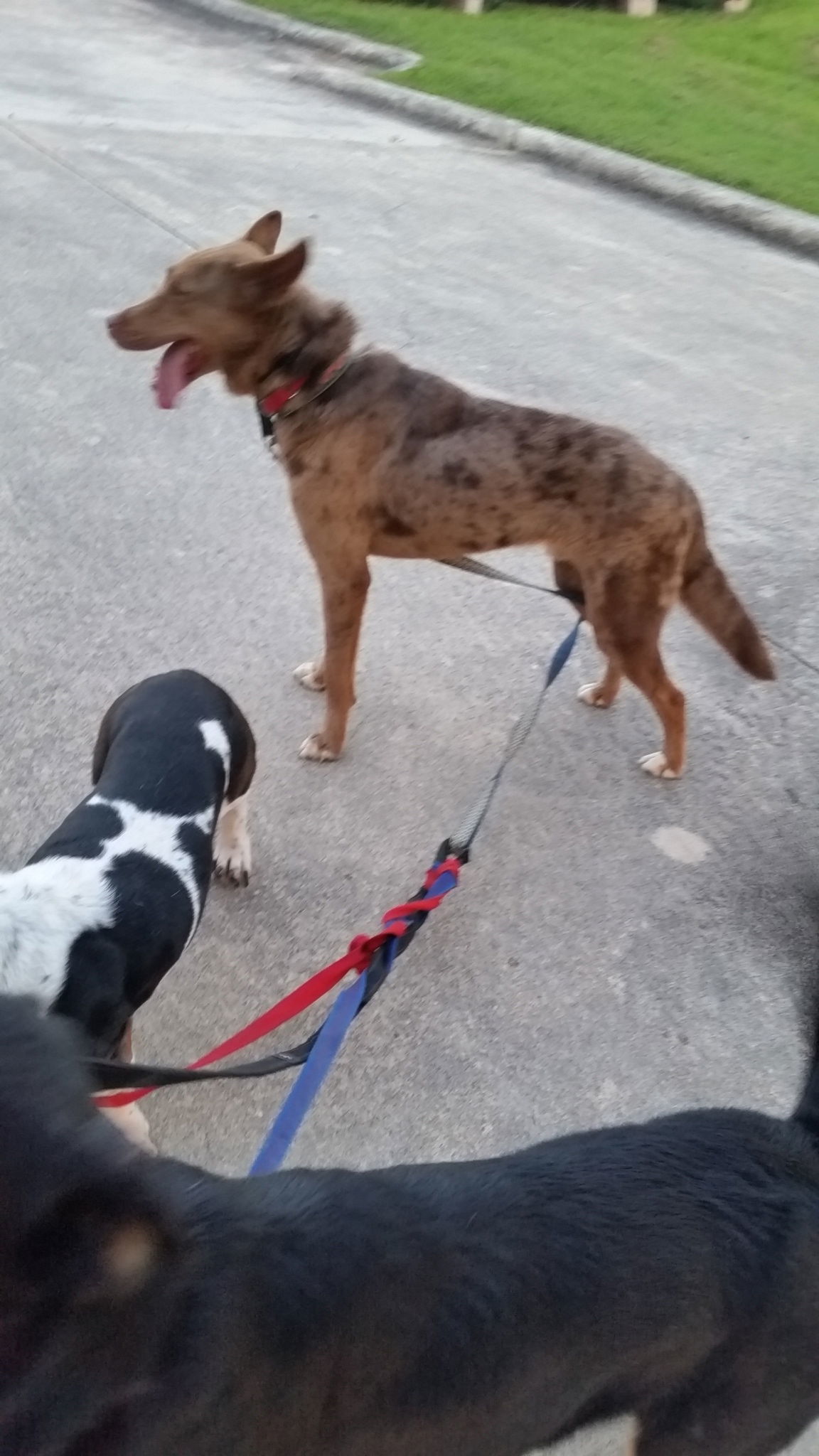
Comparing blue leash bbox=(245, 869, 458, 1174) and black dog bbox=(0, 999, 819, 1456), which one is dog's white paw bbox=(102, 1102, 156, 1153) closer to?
blue leash bbox=(245, 869, 458, 1174)

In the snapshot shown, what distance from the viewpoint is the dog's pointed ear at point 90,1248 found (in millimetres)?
1155

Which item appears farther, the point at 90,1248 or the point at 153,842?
the point at 153,842

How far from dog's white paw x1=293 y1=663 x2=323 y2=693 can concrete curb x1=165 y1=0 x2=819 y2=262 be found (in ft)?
22.7

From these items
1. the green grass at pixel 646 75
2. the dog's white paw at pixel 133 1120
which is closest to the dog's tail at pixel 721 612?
the dog's white paw at pixel 133 1120

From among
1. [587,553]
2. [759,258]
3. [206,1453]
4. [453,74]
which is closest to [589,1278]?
[206,1453]

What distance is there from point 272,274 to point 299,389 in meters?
0.34

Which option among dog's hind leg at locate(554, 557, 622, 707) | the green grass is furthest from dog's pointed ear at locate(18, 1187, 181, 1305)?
the green grass

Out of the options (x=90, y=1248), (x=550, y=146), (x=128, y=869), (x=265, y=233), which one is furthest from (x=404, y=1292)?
(x=550, y=146)

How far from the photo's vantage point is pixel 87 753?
3.42 meters

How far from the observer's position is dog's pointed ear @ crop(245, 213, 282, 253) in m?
3.68

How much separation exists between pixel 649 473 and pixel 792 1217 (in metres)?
2.22

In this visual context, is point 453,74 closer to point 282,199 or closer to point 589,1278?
point 282,199

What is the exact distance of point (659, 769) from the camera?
12.3 ft

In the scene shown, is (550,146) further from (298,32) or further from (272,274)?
(272,274)
